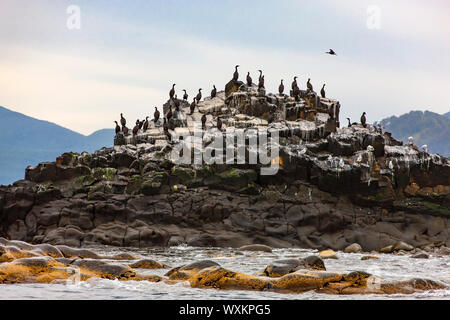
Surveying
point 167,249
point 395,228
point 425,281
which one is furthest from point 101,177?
point 425,281

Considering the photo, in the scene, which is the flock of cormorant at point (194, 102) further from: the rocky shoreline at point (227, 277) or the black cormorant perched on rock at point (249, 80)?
the rocky shoreline at point (227, 277)

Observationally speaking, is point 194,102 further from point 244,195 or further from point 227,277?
Result: point 227,277

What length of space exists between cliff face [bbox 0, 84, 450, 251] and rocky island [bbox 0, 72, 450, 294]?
0.24 ft

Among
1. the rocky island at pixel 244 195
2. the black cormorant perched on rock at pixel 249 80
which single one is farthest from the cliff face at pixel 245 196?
the black cormorant perched on rock at pixel 249 80

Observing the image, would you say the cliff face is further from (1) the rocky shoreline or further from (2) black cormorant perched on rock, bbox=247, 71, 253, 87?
(1) the rocky shoreline

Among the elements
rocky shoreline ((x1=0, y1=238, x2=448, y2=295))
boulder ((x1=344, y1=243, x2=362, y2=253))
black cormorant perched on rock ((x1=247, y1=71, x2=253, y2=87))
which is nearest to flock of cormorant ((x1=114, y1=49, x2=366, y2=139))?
black cormorant perched on rock ((x1=247, y1=71, x2=253, y2=87))

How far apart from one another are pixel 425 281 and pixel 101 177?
3012 cm

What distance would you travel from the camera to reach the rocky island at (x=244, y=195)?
4194 cm

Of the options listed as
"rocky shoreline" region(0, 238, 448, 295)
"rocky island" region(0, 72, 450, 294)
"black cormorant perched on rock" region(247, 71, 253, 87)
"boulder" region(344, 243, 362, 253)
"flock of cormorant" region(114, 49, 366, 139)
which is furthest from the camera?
"black cormorant perched on rock" region(247, 71, 253, 87)

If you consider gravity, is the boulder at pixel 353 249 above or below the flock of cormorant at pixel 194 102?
below

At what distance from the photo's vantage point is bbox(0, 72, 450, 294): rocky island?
1651 inches

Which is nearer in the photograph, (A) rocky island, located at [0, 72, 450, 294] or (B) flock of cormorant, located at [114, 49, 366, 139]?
(A) rocky island, located at [0, 72, 450, 294]

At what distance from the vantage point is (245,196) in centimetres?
4500

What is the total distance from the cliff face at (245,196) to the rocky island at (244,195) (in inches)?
2.9
